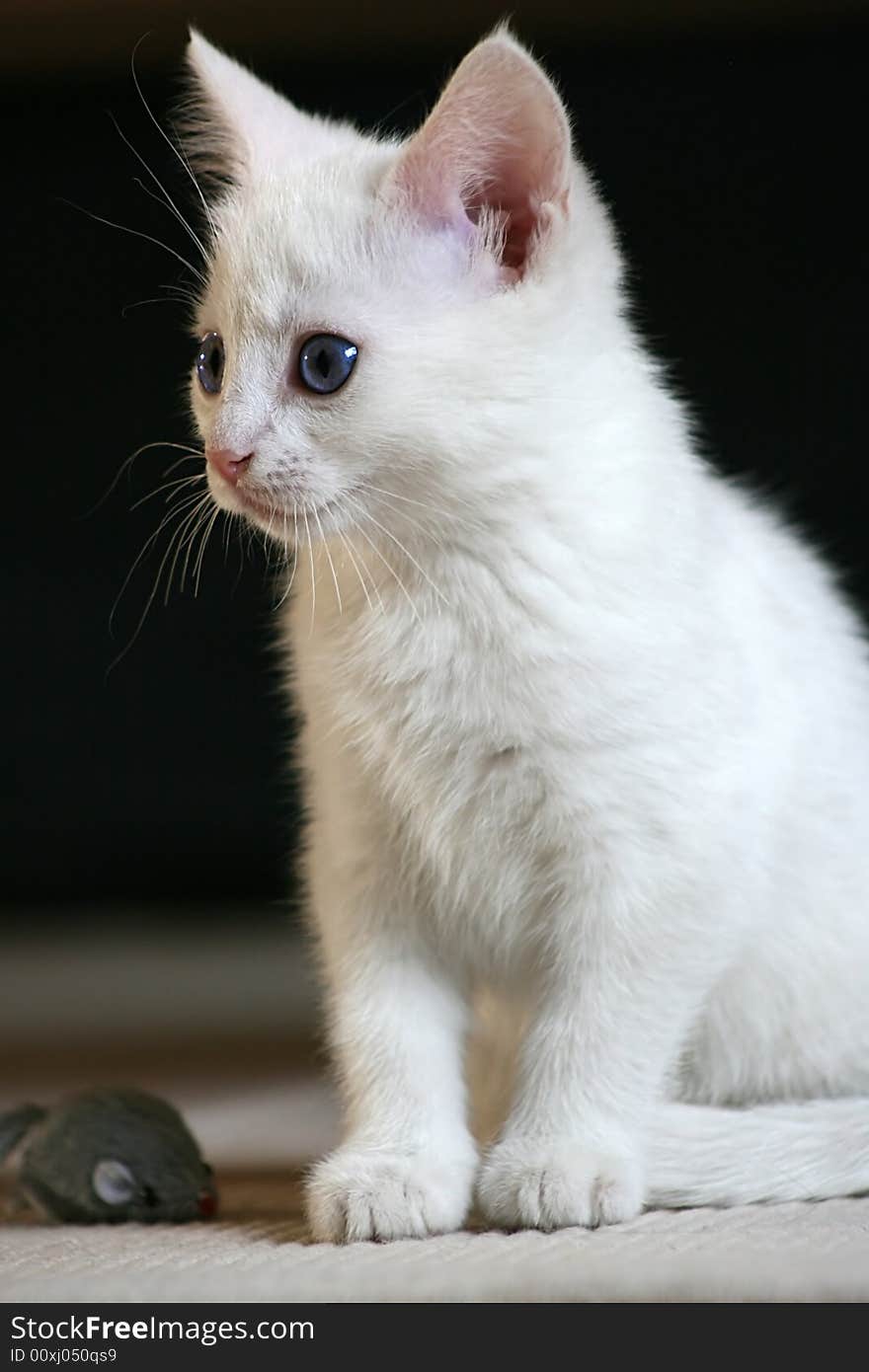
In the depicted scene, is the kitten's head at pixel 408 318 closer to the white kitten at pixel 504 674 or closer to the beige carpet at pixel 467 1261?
the white kitten at pixel 504 674

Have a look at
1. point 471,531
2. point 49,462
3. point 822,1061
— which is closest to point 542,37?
point 49,462

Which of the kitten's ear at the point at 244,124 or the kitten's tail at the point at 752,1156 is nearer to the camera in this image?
the kitten's tail at the point at 752,1156

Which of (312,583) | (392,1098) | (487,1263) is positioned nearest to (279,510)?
(312,583)

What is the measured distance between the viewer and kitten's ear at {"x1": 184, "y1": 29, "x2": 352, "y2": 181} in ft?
5.98

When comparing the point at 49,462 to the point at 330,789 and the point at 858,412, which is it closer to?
the point at 858,412

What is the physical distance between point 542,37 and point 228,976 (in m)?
2.01

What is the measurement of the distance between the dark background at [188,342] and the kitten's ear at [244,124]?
38.6 inches

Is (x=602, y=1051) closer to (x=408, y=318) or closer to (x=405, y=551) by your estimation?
(x=405, y=551)

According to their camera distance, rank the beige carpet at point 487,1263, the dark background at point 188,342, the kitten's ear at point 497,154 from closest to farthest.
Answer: the beige carpet at point 487,1263
the kitten's ear at point 497,154
the dark background at point 188,342

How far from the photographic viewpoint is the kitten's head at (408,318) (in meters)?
1.59

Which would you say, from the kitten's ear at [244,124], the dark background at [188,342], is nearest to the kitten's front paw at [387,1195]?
the kitten's ear at [244,124]

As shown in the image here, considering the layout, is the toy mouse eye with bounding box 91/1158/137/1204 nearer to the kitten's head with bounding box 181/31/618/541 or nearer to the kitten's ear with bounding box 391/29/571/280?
the kitten's head with bounding box 181/31/618/541

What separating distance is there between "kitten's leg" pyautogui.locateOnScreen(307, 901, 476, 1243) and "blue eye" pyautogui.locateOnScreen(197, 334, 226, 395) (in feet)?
1.76

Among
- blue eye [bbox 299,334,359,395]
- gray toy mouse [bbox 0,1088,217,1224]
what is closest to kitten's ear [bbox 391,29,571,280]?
blue eye [bbox 299,334,359,395]
